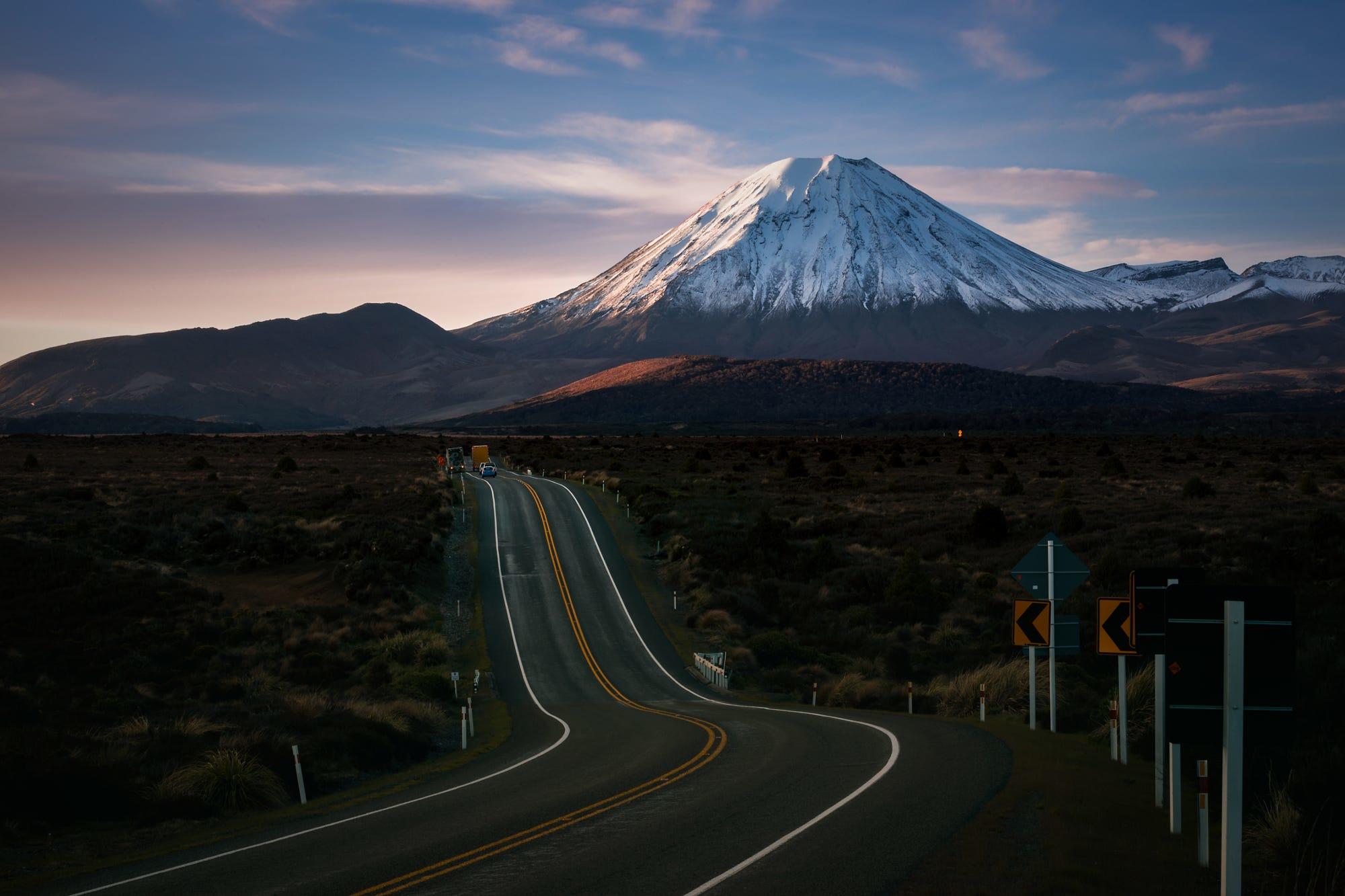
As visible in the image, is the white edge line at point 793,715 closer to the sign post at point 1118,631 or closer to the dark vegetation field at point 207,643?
the sign post at point 1118,631

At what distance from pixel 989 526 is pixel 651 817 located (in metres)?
35.0

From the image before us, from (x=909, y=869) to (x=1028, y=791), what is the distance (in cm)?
380

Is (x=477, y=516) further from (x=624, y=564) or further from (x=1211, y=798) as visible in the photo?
(x=1211, y=798)

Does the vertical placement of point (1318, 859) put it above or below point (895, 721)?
above

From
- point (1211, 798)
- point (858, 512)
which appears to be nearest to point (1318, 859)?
point (1211, 798)

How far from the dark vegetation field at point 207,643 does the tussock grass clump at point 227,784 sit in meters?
0.03

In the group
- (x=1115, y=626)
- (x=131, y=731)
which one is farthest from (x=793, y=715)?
(x=131, y=731)

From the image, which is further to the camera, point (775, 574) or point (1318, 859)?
point (775, 574)

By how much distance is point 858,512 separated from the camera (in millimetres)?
54125

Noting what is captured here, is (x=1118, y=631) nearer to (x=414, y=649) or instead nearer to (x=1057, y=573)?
(x=1057, y=573)

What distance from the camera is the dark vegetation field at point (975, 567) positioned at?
17938mm

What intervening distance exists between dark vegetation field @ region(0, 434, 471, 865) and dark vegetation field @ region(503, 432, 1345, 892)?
10.7 meters

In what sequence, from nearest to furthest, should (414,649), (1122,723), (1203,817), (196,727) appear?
1. (1203,817)
2. (1122,723)
3. (196,727)
4. (414,649)

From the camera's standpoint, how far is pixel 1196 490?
52.7 meters
